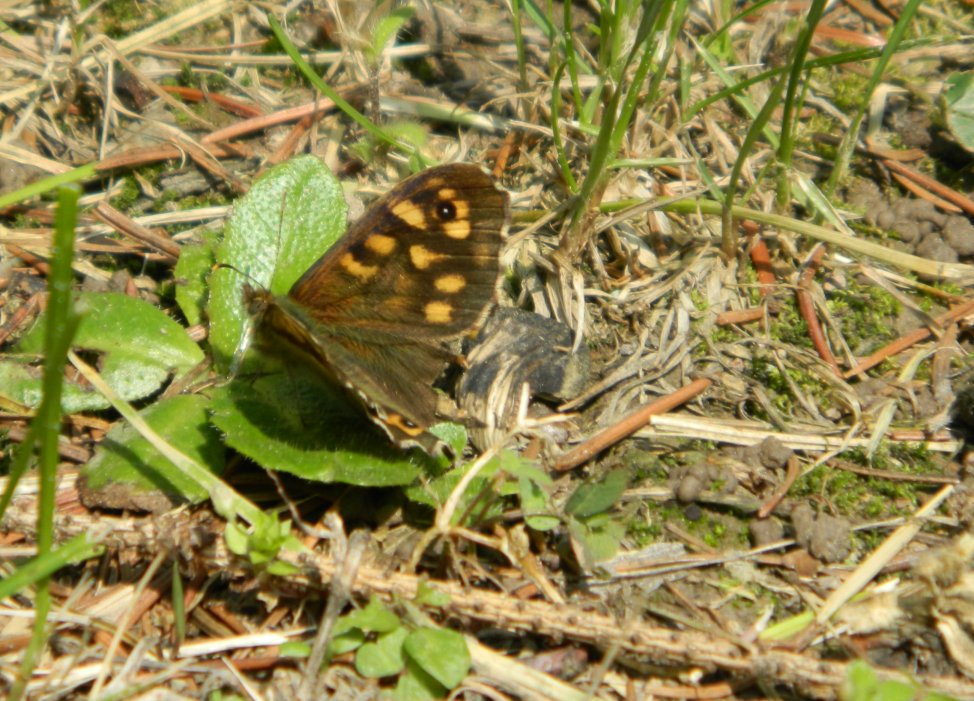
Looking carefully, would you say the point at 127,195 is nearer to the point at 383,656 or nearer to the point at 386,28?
the point at 386,28

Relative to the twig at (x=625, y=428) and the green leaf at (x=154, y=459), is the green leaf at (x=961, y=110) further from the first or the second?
the green leaf at (x=154, y=459)

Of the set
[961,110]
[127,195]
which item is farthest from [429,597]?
[961,110]

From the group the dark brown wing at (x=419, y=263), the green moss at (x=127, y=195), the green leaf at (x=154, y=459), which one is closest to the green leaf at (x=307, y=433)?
the green leaf at (x=154, y=459)

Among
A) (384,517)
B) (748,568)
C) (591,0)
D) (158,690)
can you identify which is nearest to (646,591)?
(748,568)

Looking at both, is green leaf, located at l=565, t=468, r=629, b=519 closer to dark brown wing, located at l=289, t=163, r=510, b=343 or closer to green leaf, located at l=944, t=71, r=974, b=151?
dark brown wing, located at l=289, t=163, r=510, b=343

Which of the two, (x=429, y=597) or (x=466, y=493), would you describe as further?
(x=466, y=493)

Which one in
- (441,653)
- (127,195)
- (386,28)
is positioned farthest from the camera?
(386,28)

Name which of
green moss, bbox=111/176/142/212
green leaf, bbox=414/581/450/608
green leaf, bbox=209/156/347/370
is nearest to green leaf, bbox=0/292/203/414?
green leaf, bbox=209/156/347/370
